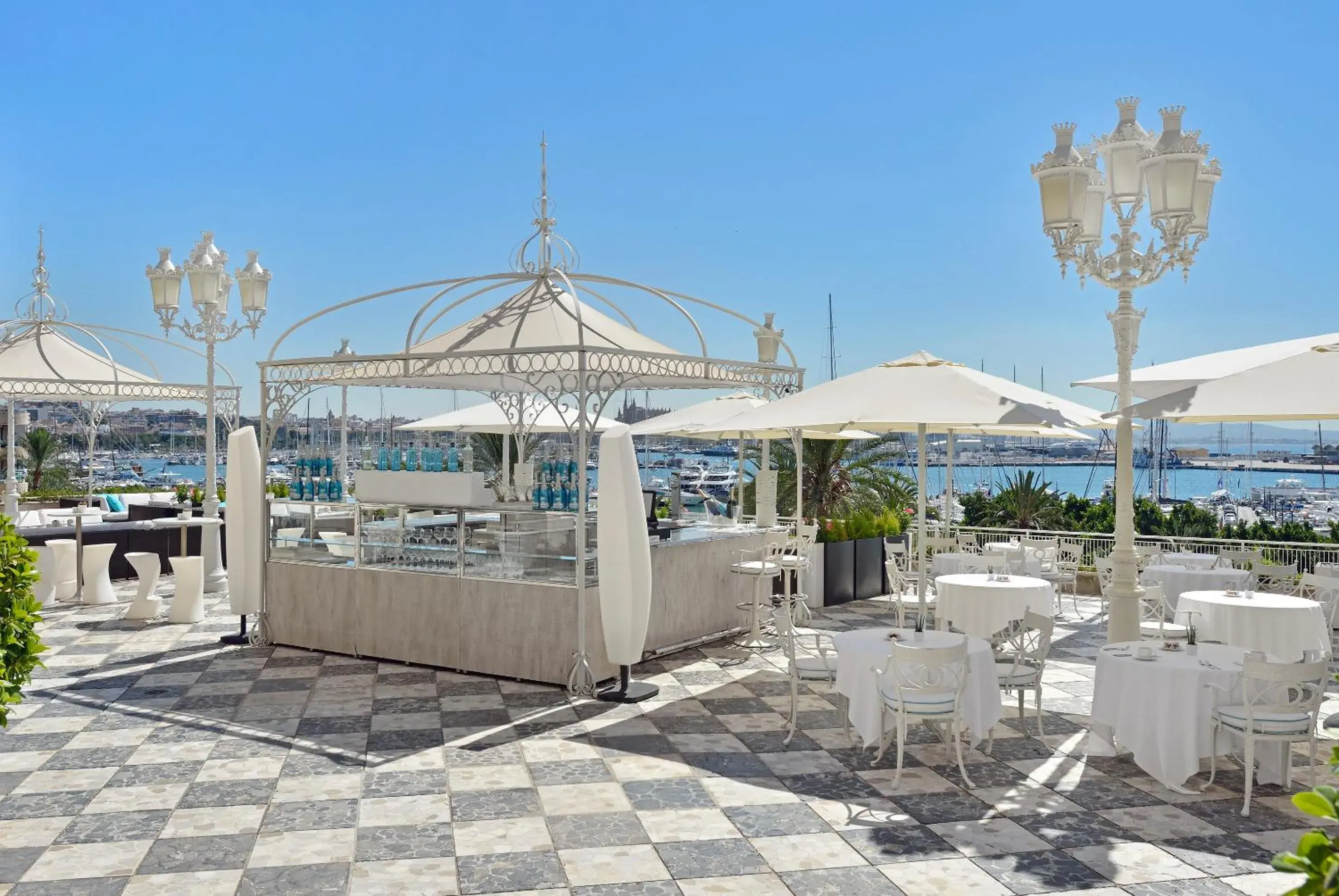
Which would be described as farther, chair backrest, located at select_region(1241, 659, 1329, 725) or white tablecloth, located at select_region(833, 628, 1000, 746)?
white tablecloth, located at select_region(833, 628, 1000, 746)

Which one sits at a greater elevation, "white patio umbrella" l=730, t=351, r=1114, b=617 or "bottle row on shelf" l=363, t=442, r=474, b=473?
"white patio umbrella" l=730, t=351, r=1114, b=617

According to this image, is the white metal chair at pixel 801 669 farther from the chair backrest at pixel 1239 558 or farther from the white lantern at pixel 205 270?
the white lantern at pixel 205 270

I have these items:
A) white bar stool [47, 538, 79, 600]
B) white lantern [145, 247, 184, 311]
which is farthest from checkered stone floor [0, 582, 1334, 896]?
white lantern [145, 247, 184, 311]

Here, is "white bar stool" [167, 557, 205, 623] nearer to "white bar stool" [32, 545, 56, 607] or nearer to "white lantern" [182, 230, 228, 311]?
"white bar stool" [32, 545, 56, 607]

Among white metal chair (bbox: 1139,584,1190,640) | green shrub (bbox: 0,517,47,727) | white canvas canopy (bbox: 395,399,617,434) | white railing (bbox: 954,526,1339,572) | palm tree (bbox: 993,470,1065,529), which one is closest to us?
green shrub (bbox: 0,517,47,727)

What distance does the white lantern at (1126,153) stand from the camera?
7613mm

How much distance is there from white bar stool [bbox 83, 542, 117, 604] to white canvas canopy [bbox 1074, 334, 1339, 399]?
11.9 metres

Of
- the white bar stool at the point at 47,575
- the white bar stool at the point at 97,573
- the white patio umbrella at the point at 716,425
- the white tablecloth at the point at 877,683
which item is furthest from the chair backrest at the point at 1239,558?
the white bar stool at the point at 47,575

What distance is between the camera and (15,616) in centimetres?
388

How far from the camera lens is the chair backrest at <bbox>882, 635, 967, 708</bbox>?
20.2 feet

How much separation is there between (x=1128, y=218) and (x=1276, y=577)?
5.60 m

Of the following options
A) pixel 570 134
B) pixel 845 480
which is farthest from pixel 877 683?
pixel 845 480

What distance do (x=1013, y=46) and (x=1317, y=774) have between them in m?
12.4

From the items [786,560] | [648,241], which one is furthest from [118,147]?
[786,560]
